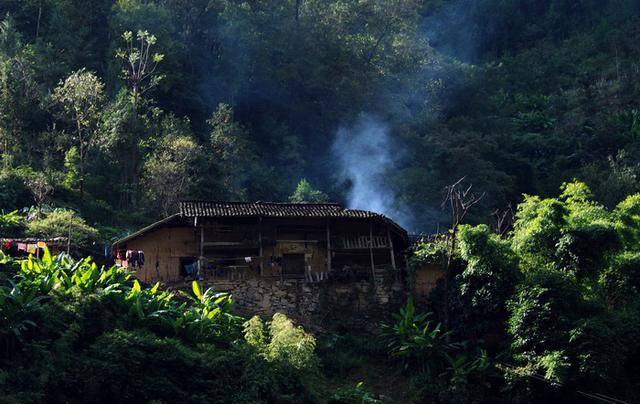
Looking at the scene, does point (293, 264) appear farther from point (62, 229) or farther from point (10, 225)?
point (10, 225)

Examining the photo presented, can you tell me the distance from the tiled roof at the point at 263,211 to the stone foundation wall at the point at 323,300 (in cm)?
197

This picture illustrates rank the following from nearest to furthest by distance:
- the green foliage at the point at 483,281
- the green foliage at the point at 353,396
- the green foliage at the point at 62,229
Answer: the green foliage at the point at 353,396, the green foliage at the point at 483,281, the green foliage at the point at 62,229

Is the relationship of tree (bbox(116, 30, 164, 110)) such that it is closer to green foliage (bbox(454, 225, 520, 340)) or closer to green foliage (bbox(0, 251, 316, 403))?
green foliage (bbox(0, 251, 316, 403))

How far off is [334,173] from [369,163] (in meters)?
1.91

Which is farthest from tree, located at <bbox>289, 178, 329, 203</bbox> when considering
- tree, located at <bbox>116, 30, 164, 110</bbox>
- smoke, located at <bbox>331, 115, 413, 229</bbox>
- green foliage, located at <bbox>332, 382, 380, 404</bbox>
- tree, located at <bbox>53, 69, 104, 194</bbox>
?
green foliage, located at <bbox>332, 382, 380, 404</bbox>

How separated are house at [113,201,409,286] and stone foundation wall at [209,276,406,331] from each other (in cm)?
27

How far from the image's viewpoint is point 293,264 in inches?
1190

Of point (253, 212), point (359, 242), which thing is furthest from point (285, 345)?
point (359, 242)

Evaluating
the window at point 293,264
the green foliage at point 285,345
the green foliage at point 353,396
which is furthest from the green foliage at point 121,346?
the window at point 293,264

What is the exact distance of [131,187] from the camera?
39.3 m

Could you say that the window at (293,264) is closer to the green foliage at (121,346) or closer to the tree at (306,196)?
the green foliage at (121,346)

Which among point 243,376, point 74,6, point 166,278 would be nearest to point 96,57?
point 74,6

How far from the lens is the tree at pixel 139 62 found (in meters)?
40.6

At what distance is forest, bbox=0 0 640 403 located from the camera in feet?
79.2
